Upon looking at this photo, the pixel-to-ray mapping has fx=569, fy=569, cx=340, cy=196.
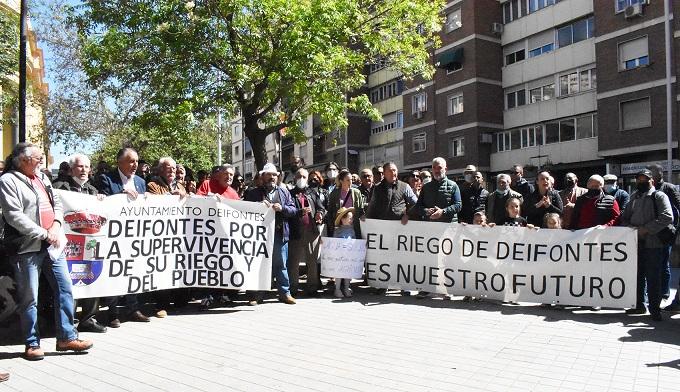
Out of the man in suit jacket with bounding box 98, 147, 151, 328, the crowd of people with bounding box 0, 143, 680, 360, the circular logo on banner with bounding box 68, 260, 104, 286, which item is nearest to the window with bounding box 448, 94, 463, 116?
the crowd of people with bounding box 0, 143, 680, 360

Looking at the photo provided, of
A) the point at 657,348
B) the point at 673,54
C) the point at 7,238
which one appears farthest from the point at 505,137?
the point at 7,238

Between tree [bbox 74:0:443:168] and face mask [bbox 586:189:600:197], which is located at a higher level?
tree [bbox 74:0:443:168]

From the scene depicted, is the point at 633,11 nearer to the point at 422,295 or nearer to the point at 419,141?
the point at 419,141

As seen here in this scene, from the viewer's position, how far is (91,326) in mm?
6527

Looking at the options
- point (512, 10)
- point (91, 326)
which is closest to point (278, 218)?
point (91, 326)

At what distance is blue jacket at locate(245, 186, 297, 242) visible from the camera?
8.32 metres

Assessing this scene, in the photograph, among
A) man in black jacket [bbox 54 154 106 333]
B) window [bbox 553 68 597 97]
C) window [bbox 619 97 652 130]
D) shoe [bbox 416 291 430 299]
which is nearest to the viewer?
man in black jacket [bbox 54 154 106 333]

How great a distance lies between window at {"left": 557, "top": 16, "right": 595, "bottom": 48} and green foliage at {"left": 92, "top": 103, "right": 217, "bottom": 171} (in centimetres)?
2017

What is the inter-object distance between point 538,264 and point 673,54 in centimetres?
2245

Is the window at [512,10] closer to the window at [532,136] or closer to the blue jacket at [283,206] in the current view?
the window at [532,136]

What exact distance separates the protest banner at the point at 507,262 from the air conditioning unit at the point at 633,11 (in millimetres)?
23268

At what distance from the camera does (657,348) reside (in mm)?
5816

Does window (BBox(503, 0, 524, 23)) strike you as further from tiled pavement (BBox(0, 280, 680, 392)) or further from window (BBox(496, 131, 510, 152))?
tiled pavement (BBox(0, 280, 680, 392))

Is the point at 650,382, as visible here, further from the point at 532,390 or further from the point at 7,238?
the point at 7,238
